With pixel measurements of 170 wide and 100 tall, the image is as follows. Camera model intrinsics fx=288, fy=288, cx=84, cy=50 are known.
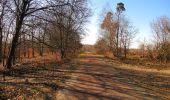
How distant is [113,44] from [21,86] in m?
55.5

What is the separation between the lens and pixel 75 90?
1401cm

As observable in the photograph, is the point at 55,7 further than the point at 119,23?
No

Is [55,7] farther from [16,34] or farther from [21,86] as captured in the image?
[21,86]

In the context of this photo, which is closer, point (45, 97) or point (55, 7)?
point (45, 97)

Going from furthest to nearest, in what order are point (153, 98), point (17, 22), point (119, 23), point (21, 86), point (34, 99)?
1. point (119, 23)
2. point (17, 22)
3. point (21, 86)
4. point (153, 98)
5. point (34, 99)

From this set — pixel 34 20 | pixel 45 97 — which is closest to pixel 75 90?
pixel 45 97

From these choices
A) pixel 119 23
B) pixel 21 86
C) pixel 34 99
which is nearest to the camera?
pixel 34 99

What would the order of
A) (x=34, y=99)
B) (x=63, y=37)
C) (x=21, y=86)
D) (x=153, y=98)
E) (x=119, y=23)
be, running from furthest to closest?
(x=119, y=23) < (x=63, y=37) < (x=21, y=86) < (x=153, y=98) < (x=34, y=99)

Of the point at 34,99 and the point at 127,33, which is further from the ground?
the point at 127,33

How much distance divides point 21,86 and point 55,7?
377 inches

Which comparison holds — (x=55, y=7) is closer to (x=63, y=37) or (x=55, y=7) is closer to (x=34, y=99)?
(x=34, y=99)

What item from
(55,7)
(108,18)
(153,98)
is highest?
(108,18)

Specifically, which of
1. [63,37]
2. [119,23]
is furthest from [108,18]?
[63,37]

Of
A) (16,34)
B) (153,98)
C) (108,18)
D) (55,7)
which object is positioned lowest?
(153,98)
